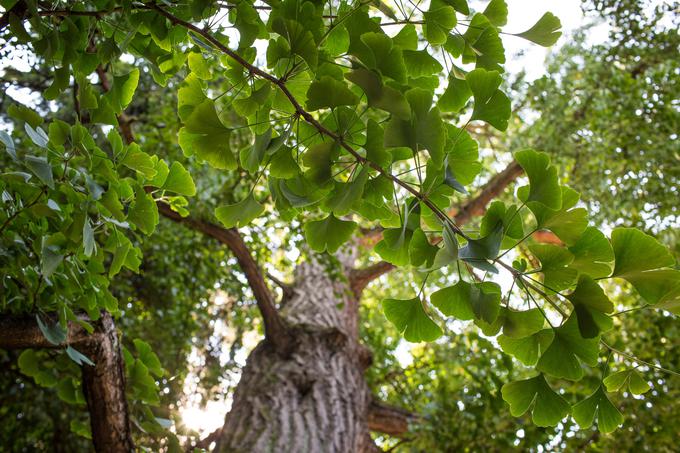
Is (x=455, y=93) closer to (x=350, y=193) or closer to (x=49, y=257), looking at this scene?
(x=350, y=193)

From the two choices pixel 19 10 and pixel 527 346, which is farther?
pixel 19 10

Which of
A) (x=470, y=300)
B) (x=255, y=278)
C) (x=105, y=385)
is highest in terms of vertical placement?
(x=255, y=278)

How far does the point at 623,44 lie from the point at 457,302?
399 centimetres

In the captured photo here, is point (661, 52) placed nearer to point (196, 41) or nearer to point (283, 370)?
point (283, 370)

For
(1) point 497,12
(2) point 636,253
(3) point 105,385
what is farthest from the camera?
(3) point 105,385

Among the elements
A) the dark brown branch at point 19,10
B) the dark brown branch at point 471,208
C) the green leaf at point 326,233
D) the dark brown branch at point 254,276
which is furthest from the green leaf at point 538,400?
the dark brown branch at point 471,208

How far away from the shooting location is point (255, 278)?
10.9 feet

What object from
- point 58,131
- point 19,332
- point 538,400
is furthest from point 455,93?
point 19,332

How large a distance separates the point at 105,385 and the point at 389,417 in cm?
220

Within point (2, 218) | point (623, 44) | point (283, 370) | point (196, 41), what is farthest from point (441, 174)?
point (623, 44)

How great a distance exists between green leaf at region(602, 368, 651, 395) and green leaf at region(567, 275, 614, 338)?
0.62 feet

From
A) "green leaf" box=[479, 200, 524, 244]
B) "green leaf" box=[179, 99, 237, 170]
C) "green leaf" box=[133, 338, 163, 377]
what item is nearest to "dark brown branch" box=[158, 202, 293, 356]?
"green leaf" box=[133, 338, 163, 377]

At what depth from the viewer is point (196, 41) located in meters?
1.08

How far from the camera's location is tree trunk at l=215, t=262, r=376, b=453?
2.70 metres
